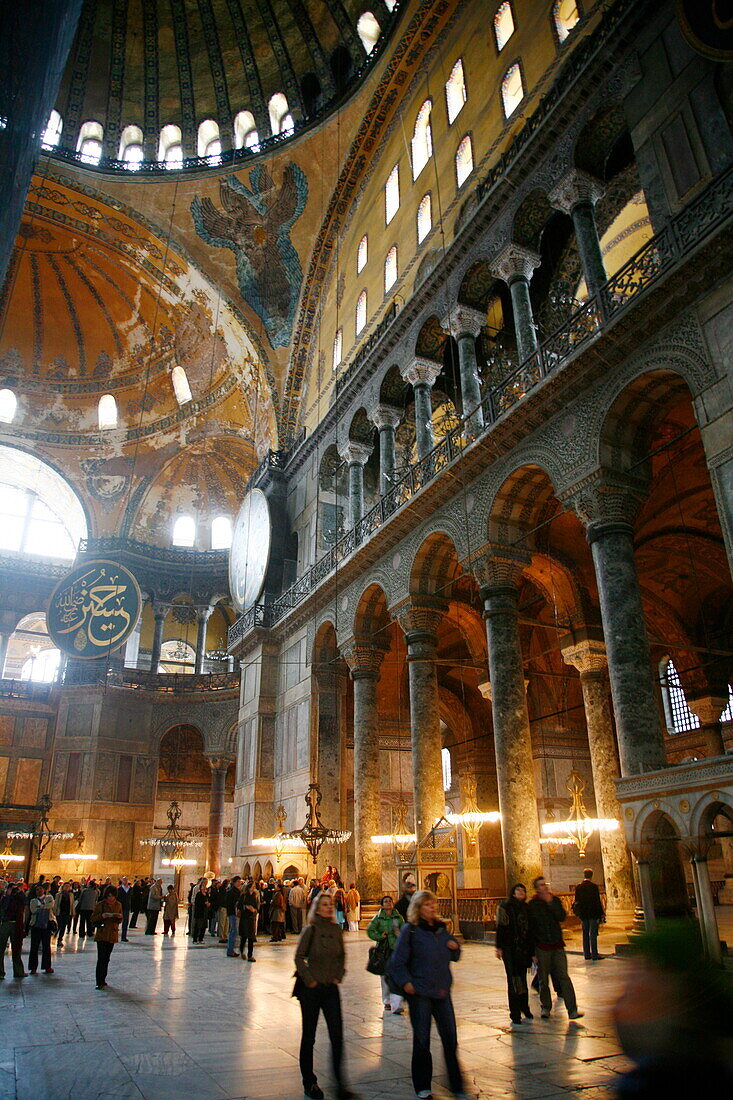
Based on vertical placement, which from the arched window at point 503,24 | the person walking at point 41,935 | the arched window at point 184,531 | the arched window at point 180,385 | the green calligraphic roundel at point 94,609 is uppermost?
the arched window at point 180,385

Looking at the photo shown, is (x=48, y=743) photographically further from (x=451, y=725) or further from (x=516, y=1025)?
(x=516, y=1025)

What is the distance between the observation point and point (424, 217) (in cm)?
1555

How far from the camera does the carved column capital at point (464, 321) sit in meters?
13.5

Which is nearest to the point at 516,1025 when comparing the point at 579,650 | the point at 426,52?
the point at 579,650

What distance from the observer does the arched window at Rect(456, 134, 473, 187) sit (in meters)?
14.0

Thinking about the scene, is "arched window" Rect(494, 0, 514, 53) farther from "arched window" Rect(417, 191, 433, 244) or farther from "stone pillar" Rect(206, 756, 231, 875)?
"stone pillar" Rect(206, 756, 231, 875)

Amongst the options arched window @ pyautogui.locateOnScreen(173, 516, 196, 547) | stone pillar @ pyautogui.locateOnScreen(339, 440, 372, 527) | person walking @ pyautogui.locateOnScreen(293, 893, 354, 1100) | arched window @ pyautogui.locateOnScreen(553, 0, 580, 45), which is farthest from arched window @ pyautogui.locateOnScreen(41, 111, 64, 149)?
person walking @ pyautogui.locateOnScreen(293, 893, 354, 1100)

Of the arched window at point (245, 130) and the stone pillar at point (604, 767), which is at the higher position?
the arched window at point (245, 130)

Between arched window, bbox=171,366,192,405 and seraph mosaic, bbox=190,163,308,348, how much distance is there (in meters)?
5.08

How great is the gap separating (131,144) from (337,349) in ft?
32.9

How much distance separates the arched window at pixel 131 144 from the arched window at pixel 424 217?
1125 centimetres

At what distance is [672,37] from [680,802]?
8982 mm

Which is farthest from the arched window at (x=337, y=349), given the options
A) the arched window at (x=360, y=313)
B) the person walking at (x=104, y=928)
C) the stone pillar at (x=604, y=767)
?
the person walking at (x=104, y=928)

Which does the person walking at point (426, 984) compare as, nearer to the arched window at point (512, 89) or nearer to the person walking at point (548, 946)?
the person walking at point (548, 946)
